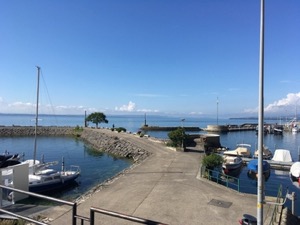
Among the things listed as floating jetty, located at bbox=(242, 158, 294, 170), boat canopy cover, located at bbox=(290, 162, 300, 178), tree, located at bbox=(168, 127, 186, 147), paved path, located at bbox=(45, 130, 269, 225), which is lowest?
floating jetty, located at bbox=(242, 158, 294, 170)

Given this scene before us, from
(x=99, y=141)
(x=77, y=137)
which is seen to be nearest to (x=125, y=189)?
(x=99, y=141)

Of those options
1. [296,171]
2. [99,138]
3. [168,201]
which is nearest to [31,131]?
[99,138]

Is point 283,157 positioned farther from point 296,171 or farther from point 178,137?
point 178,137

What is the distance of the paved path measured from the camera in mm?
12375

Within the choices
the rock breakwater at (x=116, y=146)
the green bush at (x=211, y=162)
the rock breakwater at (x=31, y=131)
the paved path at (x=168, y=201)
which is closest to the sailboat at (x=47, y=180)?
the paved path at (x=168, y=201)

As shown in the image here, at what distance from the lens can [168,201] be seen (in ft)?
48.2

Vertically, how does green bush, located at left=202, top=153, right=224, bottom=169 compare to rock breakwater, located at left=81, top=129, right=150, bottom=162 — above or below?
above

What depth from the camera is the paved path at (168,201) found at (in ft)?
40.6

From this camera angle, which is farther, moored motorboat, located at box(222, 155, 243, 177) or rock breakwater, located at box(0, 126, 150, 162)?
rock breakwater, located at box(0, 126, 150, 162)

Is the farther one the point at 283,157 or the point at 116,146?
the point at 116,146

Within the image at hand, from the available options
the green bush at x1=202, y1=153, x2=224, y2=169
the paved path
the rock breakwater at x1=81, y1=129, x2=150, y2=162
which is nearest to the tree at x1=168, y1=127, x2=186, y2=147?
the rock breakwater at x1=81, y1=129, x2=150, y2=162

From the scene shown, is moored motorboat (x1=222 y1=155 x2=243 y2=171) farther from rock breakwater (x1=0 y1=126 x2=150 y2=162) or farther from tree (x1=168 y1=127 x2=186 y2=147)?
rock breakwater (x1=0 y1=126 x2=150 y2=162)

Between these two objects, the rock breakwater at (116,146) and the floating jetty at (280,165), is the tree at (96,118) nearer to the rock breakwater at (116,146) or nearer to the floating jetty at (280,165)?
the rock breakwater at (116,146)

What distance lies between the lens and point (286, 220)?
43.2 feet
